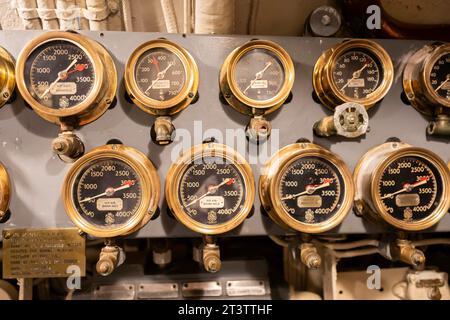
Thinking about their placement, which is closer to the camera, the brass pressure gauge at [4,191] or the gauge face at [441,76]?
the brass pressure gauge at [4,191]

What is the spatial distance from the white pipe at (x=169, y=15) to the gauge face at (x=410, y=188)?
0.89 metres

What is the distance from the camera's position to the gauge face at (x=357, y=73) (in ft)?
3.17

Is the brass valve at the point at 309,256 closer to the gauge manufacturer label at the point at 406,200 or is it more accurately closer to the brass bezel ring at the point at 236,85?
the gauge manufacturer label at the point at 406,200

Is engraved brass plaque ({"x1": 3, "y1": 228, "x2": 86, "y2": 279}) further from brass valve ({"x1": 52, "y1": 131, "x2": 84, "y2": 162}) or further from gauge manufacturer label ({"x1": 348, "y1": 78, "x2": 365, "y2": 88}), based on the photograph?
gauge manufacturer label ({"x1": 348, "y1": 78, "x2": 365, "y2": 88})

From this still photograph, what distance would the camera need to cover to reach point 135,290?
104 cm

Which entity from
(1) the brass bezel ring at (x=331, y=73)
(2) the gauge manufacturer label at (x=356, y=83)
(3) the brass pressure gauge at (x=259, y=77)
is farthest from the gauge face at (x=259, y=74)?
(2) the gauge manufacturer label at (x=356, y=83)

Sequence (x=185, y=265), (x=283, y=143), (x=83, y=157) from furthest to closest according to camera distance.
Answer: (x=185, y=265), (x=283, y=143), (x=83, y=157)

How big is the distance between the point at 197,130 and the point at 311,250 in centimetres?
52

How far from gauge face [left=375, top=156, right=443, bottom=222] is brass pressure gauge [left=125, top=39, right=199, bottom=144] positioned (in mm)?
684

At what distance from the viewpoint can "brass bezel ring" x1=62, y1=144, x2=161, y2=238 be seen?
2.81ft

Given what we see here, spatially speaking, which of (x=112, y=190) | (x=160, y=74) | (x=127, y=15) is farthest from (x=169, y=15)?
(x=112, y=190)

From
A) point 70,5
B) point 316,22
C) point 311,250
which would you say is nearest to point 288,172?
point 311,250

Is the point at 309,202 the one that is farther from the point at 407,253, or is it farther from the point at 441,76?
the point at 441,76

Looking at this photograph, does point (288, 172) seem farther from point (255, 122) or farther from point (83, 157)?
point (83, 157)
